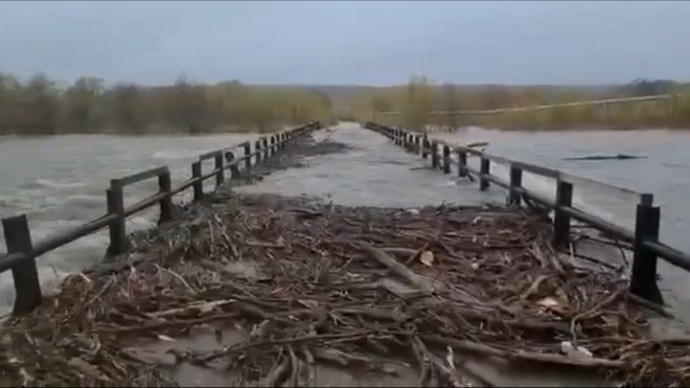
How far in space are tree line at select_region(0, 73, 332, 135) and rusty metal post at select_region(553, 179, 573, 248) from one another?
1647 inches

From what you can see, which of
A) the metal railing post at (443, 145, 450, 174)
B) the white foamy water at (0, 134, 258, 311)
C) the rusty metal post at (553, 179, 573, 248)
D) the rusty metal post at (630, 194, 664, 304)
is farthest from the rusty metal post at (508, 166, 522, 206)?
the metal railing post at (443, 145, 450, 174)

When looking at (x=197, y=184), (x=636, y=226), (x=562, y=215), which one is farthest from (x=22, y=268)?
→ (x=197, y=184)

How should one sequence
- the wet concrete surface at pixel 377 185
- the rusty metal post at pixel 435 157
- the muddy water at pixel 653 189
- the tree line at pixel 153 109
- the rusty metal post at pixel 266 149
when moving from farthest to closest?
the tree line at pixel 153 109
the rusty metal post at pixel 266 149
the rusty metal post at pixel 435 157
the wet concrete surface at pixel 377 185
the muddy water at pixel 653 189

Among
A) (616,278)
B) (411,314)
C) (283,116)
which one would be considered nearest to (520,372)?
(411,314)

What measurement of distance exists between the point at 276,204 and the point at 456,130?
193ft

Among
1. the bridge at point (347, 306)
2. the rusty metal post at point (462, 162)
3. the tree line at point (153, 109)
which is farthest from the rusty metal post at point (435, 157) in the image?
the tree line at point (153, 109)

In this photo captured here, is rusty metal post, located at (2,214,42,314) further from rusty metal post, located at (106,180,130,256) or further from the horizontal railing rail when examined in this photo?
the horizontal railing rail

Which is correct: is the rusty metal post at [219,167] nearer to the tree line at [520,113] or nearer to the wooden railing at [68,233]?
the wooden railing at [68,233]

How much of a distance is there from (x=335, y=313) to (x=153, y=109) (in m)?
70.0

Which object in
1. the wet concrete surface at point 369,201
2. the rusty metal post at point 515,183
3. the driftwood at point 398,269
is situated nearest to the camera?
the wet concrete surface at point 369,201

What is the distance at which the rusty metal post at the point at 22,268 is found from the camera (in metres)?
Result: 4.49

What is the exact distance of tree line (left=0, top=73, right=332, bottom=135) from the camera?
157ft

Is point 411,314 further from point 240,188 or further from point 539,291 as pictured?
point 240,188

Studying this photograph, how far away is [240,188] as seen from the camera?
12.7 metres
